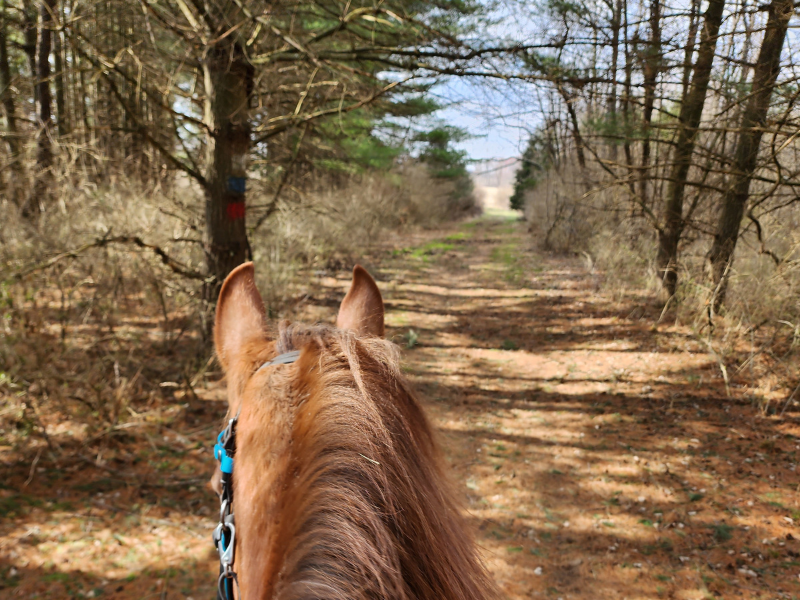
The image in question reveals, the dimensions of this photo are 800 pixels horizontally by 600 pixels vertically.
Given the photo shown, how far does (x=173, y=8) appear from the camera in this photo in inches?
205

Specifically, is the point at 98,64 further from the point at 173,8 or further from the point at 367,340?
the point at 367,340

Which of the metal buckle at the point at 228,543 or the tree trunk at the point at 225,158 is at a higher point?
the tree trunk at the point at 225,158

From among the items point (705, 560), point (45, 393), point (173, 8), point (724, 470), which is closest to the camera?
point (705, 560)

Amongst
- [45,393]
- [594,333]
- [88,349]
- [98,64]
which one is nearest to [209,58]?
[98,64]

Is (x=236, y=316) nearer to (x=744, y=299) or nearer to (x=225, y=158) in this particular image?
(x=225, y=158)

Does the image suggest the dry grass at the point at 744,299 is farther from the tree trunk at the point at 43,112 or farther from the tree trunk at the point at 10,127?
the tree trunk at the point at 43,112

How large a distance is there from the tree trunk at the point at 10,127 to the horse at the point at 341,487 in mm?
5709

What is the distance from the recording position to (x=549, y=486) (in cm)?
401

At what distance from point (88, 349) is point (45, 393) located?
2.44 ft

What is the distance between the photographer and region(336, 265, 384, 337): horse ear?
1.50 metres

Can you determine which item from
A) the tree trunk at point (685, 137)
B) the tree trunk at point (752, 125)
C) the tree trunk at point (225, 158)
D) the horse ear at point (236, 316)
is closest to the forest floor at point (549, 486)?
the horse ear at point (236, 316)

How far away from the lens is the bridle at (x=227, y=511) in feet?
3.31

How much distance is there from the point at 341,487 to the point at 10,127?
32.2 feet

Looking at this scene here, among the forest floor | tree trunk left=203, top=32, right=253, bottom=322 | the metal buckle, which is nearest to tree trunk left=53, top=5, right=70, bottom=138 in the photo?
tree trunk left=203, top=32, right=253, bottom=322
